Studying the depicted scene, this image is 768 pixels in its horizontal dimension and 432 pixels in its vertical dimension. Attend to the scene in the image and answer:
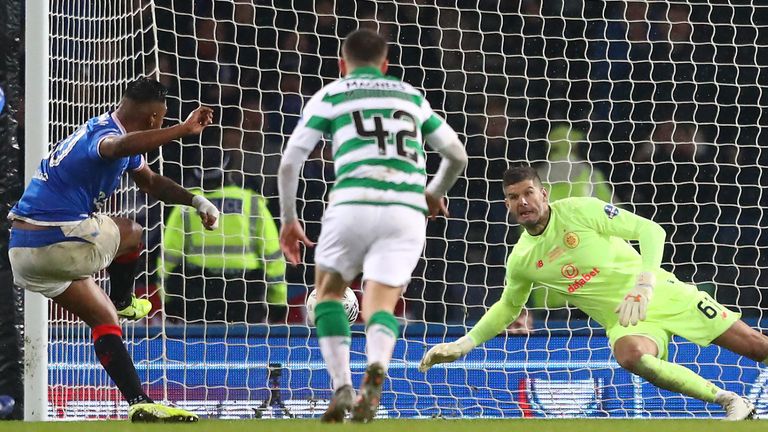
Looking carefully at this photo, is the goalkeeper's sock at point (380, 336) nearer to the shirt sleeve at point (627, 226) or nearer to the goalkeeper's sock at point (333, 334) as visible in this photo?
the goalkeeper's sock at point (333, 334)

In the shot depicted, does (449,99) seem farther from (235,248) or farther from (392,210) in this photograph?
(392,210)

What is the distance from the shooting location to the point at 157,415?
16.1 ft

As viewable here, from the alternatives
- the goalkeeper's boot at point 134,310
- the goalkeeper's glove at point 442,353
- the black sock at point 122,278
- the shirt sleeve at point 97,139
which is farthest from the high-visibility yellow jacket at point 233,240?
the shirt sleeve at point 97,139

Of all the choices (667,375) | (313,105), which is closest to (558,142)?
(667,375)

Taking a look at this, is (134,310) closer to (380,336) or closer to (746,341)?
(380,336)

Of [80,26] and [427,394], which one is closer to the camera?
[80,26]

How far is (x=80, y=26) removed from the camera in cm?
695

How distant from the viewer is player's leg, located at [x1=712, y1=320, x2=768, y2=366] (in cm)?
596

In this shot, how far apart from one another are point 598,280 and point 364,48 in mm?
2386

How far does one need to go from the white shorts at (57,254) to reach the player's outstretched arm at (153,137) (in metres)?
0.45

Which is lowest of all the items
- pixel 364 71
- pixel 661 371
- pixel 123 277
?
pixel 661 371

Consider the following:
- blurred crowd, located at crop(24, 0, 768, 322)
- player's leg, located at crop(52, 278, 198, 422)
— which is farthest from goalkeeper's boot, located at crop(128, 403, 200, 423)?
blurred crowd, located at crop(24, 0, 768, 322)

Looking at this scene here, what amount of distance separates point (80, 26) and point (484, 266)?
136 inches

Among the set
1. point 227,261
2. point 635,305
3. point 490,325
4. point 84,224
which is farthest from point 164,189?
point 227,261
